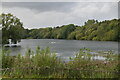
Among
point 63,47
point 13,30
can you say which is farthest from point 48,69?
point 13,30

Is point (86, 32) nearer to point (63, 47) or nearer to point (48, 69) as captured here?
point (63, 47)

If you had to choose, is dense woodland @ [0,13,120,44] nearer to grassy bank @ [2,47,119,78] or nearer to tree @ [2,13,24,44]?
tree @ [2,13,24,44]

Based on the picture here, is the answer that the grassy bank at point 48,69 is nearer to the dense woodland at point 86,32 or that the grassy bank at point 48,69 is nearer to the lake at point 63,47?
the lake at point 63,47

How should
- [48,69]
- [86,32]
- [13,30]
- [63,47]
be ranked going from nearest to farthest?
[48,69]
[63,47]
[13,30]
[86,32]

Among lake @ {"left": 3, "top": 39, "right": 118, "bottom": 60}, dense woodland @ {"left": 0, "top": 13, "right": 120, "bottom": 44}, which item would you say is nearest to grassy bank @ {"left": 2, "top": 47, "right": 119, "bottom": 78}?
lake @ {"left": 3, "top": 39, "right": 118, "bottom": 60}

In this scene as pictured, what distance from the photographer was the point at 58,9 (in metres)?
6.90

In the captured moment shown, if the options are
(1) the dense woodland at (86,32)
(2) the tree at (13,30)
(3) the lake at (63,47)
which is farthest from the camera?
(1) the dense woodland at (86,32)

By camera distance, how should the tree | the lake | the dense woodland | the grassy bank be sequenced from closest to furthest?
the grassy bank, the lake, the tree, the dense woodland

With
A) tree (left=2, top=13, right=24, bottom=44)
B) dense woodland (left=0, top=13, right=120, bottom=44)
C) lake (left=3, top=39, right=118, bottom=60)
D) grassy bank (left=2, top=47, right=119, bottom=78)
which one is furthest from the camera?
dense woodland (left=0, top=13, right=120, bottom=44)

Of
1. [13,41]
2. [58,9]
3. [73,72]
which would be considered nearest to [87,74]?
[73,72]

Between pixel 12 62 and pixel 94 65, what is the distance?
2156mm

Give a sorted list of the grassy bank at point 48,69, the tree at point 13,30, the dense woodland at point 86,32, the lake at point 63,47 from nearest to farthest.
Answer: the grassy bank at point 48,69 → the lake at point 63,47 → the tree at point 13,30 → the dense woodland at point 86,32

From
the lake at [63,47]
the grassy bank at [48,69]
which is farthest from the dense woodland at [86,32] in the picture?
the grassy bank at [48,69]

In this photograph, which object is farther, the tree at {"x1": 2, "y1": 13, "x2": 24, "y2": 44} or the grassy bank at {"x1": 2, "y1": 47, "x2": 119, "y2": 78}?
the tree at {"x1": 2, "y1": 13, "x2": 24, "y2": 44}
